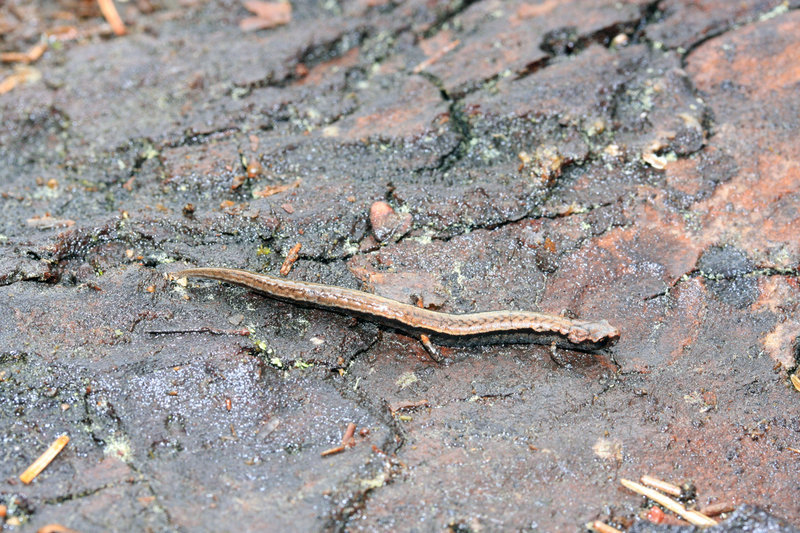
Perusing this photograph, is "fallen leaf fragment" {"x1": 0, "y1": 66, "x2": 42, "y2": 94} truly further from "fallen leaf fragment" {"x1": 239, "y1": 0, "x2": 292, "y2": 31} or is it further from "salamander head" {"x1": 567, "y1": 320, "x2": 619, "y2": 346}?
"salamander head" {"x1": 567, "y1": 320, "x2": 619, "y2": 346}

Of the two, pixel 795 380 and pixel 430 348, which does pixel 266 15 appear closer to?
pixel 430 348

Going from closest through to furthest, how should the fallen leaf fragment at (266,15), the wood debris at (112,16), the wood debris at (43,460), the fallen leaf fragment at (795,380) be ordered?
the wood debris at (43,460) → the fallen leaf fragment at (795,380) → the fallen leaf fragment at (266,15) → the wood debris at (112,16)

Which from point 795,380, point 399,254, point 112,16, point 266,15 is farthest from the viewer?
point 112,16

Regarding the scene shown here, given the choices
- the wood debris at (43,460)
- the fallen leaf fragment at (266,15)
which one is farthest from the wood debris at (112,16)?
the wood debris at (43,460)

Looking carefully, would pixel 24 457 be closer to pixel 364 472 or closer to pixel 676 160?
pixel 364 472

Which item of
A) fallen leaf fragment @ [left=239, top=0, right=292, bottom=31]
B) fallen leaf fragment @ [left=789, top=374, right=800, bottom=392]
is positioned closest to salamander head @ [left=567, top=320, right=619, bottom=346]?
fallen leaf fragment @ [left=789, top=374, right=800, bottom=392]

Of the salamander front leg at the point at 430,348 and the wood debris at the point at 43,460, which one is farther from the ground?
the wood debris at the point at 43,460

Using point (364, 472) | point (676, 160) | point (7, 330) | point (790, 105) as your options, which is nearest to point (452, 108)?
point (676, 160)

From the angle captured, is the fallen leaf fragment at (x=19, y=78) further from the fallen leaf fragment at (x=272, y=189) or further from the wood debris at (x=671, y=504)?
the wood debris at (x=671, y=504)

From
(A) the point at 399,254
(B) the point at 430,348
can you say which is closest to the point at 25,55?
(A) the point at 399,254
